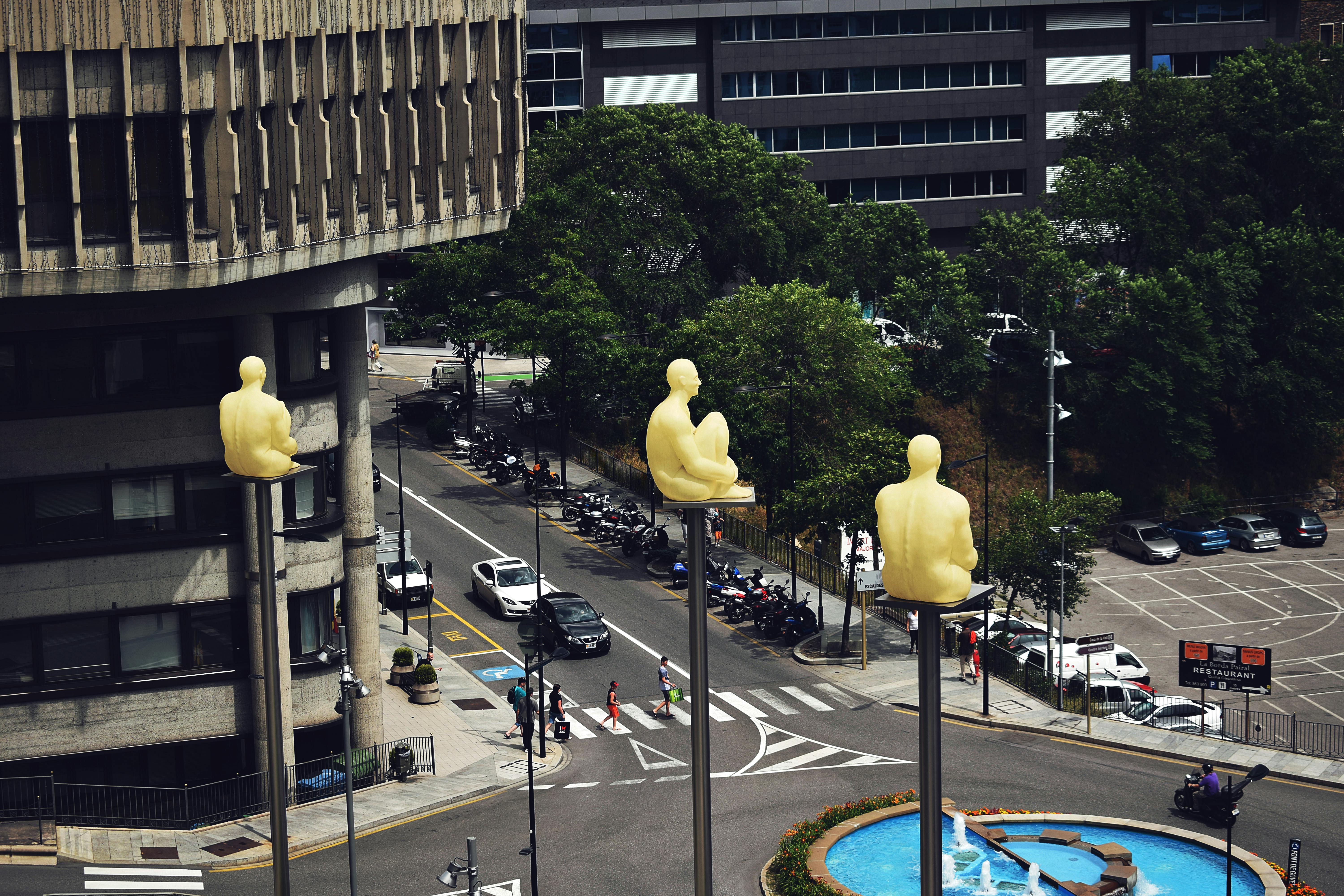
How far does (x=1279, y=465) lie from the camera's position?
302ft

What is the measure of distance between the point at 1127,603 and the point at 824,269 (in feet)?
90.5

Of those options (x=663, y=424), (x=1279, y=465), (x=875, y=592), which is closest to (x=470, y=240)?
(x=875, y=592)

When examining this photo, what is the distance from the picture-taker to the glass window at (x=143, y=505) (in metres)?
44.3

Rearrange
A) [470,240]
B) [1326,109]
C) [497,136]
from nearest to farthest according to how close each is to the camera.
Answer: [497,136]
[470,240]
[1326,109]

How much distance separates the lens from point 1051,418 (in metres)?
77.8

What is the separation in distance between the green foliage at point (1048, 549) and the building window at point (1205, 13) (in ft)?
210

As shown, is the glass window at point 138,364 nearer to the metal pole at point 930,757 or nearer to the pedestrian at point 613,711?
the pedestrian at point 613,711

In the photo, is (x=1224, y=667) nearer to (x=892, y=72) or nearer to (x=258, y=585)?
(x=258, y=585)

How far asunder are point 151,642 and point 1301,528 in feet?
188

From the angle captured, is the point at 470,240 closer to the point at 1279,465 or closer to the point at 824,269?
the point at 824,269

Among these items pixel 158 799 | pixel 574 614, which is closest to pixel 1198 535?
pixel 574 614

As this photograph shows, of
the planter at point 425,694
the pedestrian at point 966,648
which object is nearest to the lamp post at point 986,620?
the pedestrian at point 966,648

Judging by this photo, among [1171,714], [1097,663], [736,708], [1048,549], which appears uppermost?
[1048,549]

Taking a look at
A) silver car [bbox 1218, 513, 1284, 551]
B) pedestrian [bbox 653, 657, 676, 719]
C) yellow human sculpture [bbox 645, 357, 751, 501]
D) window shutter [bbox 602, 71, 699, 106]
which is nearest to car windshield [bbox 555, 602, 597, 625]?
pedestrian [bbox 653, 657, 676, 719]
